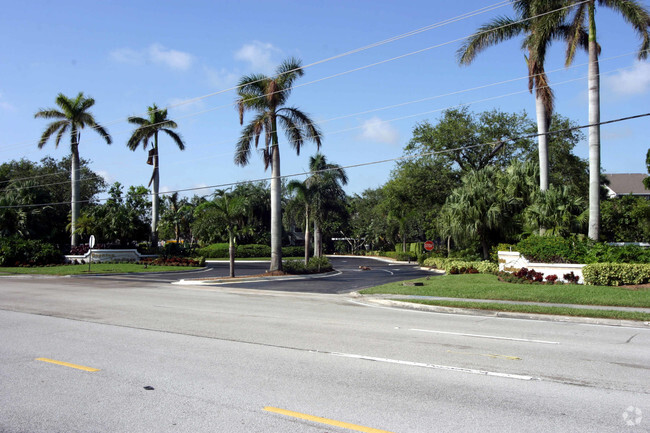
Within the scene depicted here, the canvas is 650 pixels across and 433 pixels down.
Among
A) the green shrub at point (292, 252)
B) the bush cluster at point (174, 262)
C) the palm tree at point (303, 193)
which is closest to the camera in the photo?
the palm tree at point (303, 193)

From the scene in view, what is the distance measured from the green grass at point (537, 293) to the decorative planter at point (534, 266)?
251 cm

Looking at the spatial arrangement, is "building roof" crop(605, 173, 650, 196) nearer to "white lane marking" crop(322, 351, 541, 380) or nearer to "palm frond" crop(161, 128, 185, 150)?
"palm frond" crop(161, 128, 185, 150)

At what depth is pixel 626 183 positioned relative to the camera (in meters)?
75.0

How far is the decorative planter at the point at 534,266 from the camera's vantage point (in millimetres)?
20906

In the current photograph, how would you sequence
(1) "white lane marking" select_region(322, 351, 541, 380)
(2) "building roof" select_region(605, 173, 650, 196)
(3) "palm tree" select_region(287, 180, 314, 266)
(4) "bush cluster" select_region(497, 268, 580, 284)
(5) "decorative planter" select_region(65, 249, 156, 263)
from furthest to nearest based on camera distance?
(2) "building roof" select_region(605, 173, 650, 196)
(5) "decorative planter" select_region(65, 249, 156, 263)
(3) "palm tree" select_region(287, 180, 314, 266)
(4) "bush cluster" select_region(497, 268, 580, 284)
(1) "white lane marking" select_region(322, 351, 541, 380)

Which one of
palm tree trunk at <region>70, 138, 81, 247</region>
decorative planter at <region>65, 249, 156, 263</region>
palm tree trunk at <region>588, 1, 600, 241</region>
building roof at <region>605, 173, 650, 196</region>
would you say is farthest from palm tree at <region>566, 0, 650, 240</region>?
building roof at <region>605, 173, 650, 196</region>

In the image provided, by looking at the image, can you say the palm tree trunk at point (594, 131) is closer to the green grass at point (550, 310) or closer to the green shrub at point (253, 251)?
the green grass at point (550, 310)

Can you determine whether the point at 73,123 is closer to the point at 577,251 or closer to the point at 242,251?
the point at 242,251

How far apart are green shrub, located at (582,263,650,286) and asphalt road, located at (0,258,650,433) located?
8.19 metres

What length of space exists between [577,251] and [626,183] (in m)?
63.2

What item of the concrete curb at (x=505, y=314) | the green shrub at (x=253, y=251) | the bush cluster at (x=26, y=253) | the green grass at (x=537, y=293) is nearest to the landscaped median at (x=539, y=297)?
the green grass at (x=537, y=293)

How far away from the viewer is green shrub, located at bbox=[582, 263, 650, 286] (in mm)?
18641

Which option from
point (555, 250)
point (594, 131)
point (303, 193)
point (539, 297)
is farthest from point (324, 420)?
point (303, 193)

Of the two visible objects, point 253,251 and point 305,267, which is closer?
point 305,267
